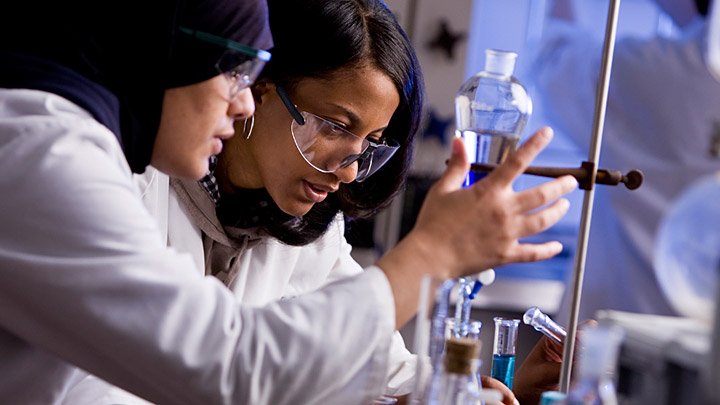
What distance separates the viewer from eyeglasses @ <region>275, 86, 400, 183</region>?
75.8 inches

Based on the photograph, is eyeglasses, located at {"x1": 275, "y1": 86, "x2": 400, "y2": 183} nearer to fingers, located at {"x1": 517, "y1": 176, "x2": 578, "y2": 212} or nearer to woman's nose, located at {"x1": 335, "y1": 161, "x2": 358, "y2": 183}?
woman's nose, located at {"x1": 335, "y1": 161, "x2": 358, "y2": 183}

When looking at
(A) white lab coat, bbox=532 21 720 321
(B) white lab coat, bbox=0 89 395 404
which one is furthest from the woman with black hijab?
(A) white lab coat, bbox=532 21 720 321

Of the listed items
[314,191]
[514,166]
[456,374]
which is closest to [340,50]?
[314,191]

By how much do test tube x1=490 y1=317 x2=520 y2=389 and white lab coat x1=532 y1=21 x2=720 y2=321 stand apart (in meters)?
1.99

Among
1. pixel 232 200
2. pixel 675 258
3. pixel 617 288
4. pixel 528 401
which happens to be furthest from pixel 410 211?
pixel 675 258

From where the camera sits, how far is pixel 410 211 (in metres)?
4.53

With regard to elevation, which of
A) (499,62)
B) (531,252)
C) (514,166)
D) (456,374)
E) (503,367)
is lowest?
(503,367)

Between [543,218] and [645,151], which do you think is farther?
[645,151]

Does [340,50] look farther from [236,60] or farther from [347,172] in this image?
[236,60]

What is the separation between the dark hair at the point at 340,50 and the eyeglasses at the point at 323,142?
6 cm

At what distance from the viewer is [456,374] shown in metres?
1.08

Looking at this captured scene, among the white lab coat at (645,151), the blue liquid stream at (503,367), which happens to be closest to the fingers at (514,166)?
the blue liquid stream at (503,367)

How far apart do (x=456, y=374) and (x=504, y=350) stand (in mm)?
549

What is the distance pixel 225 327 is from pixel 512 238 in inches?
13.5
